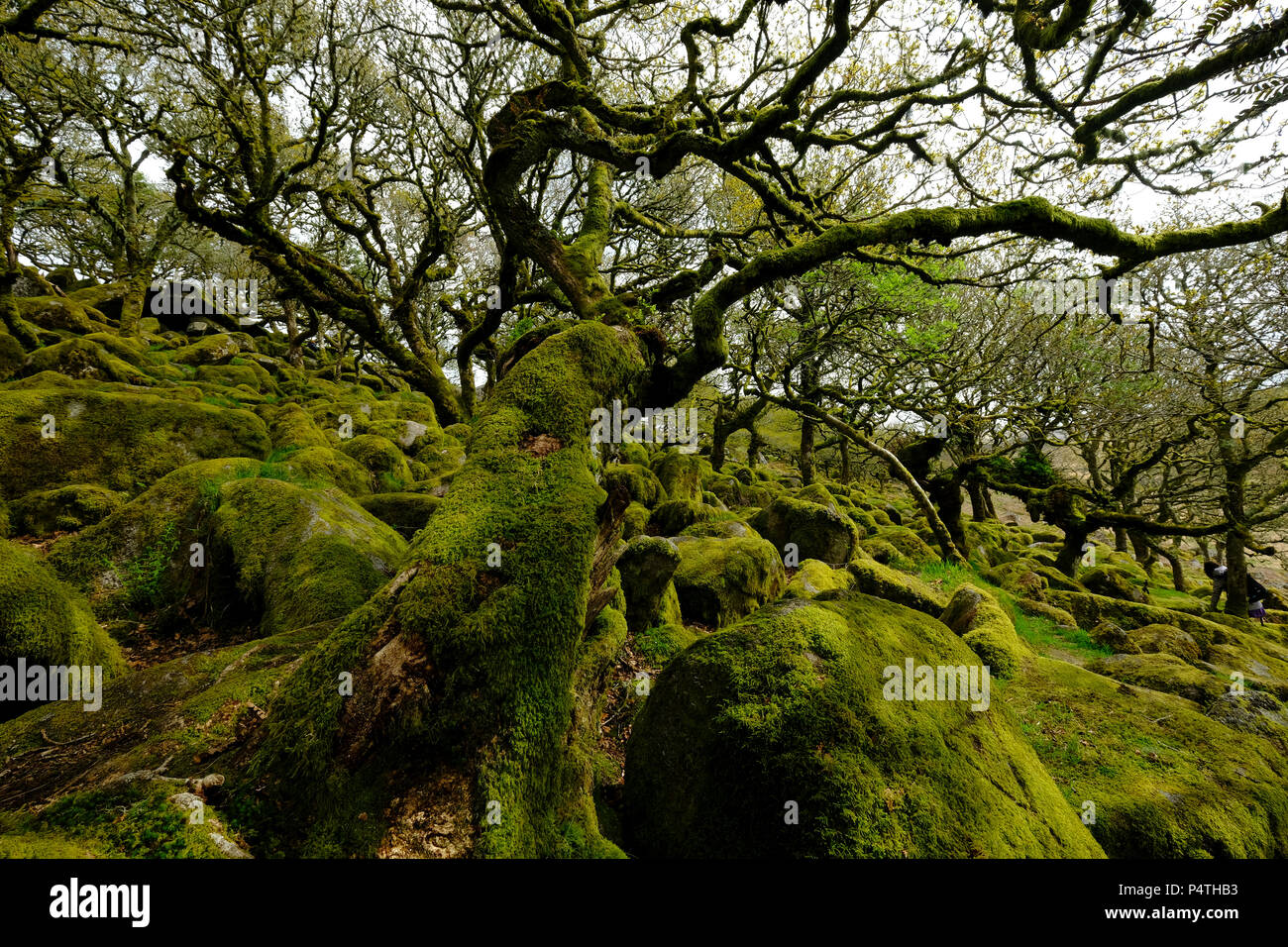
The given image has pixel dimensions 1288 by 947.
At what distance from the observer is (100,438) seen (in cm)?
752

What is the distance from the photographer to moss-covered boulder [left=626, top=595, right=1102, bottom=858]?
8.82 ft

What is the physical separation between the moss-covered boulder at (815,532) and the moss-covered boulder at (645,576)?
589 cm

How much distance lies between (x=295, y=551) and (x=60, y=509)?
13.3 feet

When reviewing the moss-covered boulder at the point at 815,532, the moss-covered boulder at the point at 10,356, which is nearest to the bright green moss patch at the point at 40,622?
the moss-covered boulder at the point at 10,356

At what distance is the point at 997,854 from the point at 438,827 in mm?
3016

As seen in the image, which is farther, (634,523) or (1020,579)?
(1020,579)

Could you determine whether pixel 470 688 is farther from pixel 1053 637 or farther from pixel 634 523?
pixel 1053 637

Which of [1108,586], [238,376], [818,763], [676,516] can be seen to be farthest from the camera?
[238,376]

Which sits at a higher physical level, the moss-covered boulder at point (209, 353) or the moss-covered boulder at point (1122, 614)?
the moss-covered boulder at point (209, 353)

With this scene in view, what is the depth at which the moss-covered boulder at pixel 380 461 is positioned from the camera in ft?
34.0

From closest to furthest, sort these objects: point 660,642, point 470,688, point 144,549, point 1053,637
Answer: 1. point 470,688
2. point 144,549
3. point 660,642
4. point 1053,637

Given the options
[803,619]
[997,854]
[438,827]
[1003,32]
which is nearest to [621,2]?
[1003,32]

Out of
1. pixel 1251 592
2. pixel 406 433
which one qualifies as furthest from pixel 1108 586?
pixel 406 433

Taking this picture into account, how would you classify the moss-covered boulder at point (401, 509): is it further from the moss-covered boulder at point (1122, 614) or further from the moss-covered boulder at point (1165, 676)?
the moss-covered boulder at point (1122, 614)
